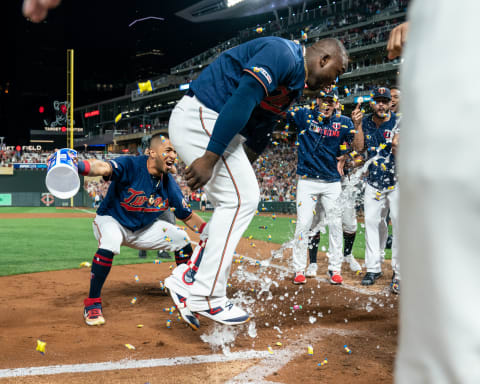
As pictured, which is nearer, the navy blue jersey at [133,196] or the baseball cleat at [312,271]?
the navy blue jersey at [133,196]

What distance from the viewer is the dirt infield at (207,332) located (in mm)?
2562

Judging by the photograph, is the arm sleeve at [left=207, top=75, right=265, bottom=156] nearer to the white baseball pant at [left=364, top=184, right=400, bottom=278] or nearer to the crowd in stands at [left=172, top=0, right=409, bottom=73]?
the white baseball pant at [left=364, top=184, right=400, bottom=278]

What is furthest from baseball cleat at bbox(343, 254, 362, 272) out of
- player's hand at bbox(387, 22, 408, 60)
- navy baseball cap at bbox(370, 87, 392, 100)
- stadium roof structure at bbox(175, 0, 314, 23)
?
stadium roof structure at bbox(175, 0, 314, 23)

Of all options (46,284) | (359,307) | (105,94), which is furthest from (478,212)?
(105,94)

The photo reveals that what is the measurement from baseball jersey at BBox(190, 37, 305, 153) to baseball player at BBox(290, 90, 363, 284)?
2891mm

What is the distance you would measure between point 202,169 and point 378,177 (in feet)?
11.9

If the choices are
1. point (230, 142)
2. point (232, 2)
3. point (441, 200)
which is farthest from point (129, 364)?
point (232, 2)

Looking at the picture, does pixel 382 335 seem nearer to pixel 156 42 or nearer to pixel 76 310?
pixel 76 310

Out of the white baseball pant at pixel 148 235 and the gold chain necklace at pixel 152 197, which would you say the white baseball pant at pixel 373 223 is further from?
the gold chain necklace at pixel 152 197

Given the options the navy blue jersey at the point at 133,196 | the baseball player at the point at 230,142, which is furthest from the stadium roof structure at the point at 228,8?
the baseball player at the point at 230,142

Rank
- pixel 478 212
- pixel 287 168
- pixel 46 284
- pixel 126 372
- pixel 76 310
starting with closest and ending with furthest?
pixel 478 212
pixel 126 372
pixel 76 310
pixel 46 284
pixel 287 168

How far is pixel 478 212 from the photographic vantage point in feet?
1.58

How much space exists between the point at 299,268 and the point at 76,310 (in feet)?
8.69

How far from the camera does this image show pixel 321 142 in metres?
5.76
